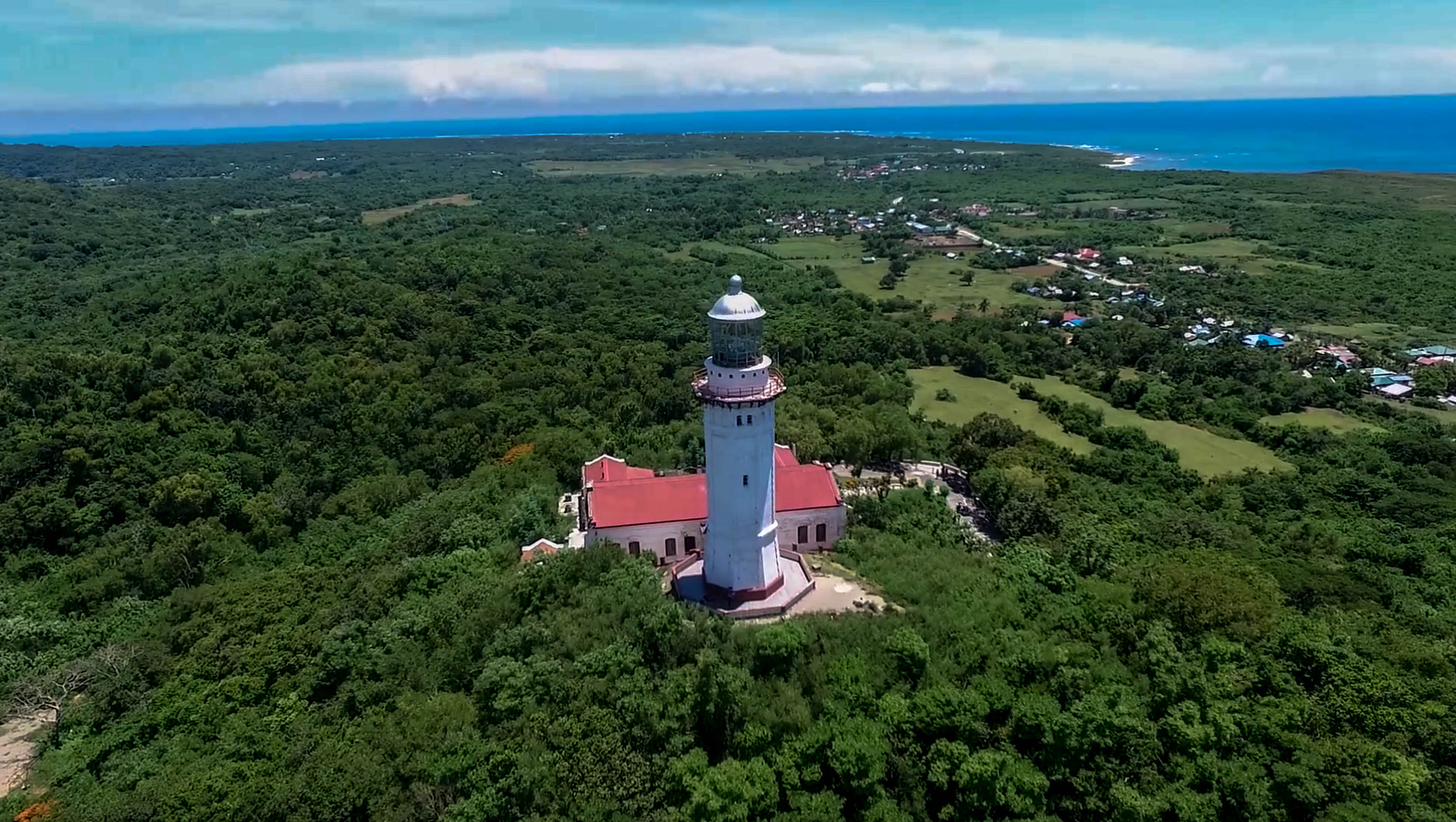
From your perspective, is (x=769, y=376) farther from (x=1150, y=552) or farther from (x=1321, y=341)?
(x=1321, y=341)

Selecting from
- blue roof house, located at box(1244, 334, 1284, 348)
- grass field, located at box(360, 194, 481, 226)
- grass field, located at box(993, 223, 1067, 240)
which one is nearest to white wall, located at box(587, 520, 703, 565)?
blue roof house, located at box(1244, 334, 1284, 348)

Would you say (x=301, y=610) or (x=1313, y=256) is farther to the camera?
(x=1313, y=256)

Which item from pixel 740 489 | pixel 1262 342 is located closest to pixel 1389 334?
pixel 1262 342

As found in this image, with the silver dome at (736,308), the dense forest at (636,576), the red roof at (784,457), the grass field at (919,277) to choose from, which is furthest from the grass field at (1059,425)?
the silver dome at (736,308)

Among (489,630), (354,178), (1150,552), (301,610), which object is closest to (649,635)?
(489,630)

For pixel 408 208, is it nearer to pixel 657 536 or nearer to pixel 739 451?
pixel 657 536

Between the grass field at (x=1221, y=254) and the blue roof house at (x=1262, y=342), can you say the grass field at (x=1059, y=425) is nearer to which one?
the blue roof house at (x=1262, y=342)

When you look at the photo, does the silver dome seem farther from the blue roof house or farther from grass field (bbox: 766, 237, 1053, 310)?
grass field (bbox: 766, 237, 1053, 310)
